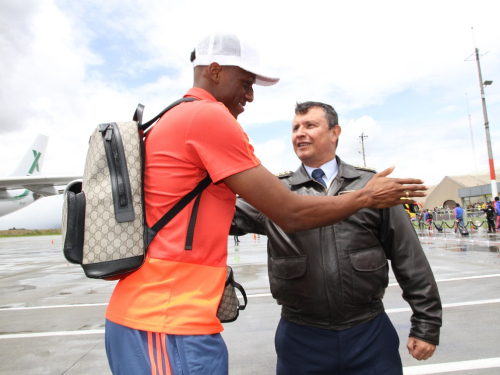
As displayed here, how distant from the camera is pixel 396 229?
2252 millimetres

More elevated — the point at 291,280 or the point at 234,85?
the point at 234,85

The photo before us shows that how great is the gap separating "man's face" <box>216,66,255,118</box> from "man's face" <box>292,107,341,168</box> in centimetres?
103

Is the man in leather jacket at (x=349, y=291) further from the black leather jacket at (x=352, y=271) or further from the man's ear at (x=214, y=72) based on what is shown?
the man's ear at (x=214, y=72)

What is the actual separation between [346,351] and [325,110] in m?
1.55

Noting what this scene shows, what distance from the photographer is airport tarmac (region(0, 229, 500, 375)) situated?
4.10m

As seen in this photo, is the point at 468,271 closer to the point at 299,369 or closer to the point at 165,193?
the point at 299,369

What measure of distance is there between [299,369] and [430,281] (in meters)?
0.88

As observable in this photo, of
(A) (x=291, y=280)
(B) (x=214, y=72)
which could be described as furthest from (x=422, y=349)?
(B) (x=214, y=72)

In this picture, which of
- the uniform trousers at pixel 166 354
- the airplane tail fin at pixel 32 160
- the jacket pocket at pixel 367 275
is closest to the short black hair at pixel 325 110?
the jacket pocket at pixel 367 275

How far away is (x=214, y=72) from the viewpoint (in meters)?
1.62

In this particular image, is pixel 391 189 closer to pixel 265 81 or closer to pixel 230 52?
pixel 265 81

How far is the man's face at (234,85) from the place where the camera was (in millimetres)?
1626

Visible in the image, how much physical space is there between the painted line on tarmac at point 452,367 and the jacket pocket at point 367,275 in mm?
2138

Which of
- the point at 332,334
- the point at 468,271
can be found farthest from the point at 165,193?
the point at 468,271
